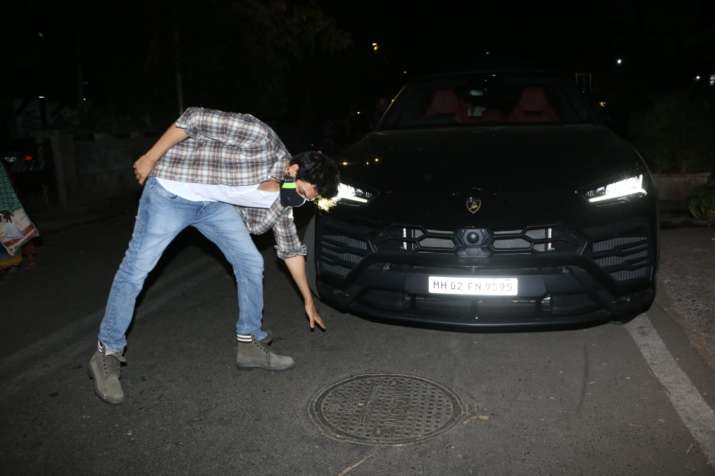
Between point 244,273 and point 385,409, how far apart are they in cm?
110

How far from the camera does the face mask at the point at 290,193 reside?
353 cm

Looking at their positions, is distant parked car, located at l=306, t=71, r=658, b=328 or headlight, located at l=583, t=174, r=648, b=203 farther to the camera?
headlight, located at l=583, t=174, r=648, b=203

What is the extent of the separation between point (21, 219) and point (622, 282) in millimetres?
4970

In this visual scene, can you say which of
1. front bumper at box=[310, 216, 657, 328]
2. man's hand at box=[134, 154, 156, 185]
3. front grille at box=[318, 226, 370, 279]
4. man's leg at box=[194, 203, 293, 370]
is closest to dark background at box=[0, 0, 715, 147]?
front grille at box=[318, 226, 370, 279]

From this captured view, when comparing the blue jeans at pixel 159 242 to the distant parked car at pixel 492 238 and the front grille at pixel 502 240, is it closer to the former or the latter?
the distant parked car at pixel 492 238

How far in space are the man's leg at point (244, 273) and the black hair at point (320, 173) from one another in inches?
29.4

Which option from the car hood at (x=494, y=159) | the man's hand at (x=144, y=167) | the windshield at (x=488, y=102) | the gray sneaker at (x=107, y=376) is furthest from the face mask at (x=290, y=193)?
the windshield at (x=488, y=102)

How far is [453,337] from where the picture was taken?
15.3 ft

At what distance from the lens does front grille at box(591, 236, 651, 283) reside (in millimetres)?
3967

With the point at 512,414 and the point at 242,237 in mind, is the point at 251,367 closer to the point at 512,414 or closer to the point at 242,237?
the point at 242,237

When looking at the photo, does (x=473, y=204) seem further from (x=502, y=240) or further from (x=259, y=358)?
(x=259, y=358)

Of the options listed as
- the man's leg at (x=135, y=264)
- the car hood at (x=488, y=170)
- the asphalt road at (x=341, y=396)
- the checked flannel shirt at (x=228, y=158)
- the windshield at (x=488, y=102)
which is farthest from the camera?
the windshield at (x=488, y=102)

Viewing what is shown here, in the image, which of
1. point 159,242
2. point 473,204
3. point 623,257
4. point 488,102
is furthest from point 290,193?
point 488,102

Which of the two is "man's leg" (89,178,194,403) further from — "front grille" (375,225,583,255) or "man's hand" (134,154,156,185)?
"front grille" (375,225,583,255)
